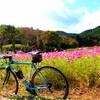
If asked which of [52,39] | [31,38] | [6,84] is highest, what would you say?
[31,38]

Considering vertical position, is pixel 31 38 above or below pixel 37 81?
above

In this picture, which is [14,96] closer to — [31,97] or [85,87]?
[31,97]

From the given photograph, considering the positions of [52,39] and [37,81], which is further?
[52,39]

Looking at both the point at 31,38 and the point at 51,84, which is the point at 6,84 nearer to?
the point at 51,84

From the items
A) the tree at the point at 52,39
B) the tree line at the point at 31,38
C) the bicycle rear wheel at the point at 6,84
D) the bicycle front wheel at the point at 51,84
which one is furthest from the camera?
the tree at the point at 52,39

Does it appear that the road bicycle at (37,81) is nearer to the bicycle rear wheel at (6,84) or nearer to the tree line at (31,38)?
Result: the bicycle rear wheel at (6,84)

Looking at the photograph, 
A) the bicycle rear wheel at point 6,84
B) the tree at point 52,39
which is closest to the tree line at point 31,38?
the tree at point 52,39

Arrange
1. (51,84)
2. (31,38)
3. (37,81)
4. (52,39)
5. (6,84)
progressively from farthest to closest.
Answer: (52,39) < (31,38) < (37,81) < (6,84) < (51,84)

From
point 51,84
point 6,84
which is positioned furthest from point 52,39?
point 51,84

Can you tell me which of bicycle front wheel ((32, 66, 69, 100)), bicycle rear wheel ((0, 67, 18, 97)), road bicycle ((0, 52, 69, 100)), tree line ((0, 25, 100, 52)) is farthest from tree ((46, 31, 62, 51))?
road bicycle ((0, 52, 69, 100))

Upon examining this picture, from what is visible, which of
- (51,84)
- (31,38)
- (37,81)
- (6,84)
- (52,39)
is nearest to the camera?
(51,84)

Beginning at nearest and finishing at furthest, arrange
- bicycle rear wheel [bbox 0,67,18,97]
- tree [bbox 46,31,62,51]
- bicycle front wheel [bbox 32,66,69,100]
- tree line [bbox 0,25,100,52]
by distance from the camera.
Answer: bicycle front wheel [bbox 32,66,69,100]
bicycle rear wheel [bbox 0,67,18,97]
tree line [bbox 0,25,100,52]
tree [bbox 46,31,62,51]

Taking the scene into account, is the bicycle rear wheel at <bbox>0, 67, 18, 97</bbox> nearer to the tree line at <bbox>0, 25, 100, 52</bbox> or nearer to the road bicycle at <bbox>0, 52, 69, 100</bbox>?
the road bicycle at <bbox>0, 52, 69, 100</bbox>

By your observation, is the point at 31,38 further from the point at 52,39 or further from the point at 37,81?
the point at 37,81
